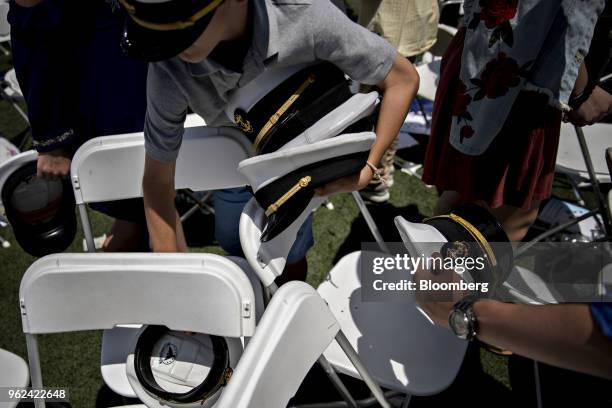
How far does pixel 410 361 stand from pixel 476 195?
0.61 m

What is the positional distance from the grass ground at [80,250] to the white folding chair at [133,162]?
81 cm

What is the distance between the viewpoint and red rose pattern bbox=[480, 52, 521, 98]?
1.28 m

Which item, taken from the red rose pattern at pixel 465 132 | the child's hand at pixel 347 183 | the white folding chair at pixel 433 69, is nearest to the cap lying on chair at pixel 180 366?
the child's hand at pixel 347 183

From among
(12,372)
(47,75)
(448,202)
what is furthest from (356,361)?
(47,75)

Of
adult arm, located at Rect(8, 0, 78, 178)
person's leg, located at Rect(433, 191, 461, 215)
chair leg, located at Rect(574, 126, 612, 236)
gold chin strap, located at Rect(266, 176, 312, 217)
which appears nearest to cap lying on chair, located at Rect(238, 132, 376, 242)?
gold chin strap, located at Rect(266, 176, 312, 217)

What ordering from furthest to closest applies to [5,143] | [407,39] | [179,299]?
[5,143] < [407,39] < [179,299]

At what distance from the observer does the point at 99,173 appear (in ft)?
5.01

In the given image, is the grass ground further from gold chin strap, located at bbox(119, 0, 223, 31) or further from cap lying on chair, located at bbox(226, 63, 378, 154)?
gold chin strap, located at bbox(119, 0, 223, 31)

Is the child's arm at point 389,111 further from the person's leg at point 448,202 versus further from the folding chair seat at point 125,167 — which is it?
the person's leg at point 448,202

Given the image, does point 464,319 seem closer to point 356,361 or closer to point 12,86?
point 356,361

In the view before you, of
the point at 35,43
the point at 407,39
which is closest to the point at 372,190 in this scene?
the point at 407,39

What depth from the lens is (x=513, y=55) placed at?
126 centimetres

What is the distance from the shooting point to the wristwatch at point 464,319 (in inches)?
37.2

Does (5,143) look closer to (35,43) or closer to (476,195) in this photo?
(35,43)
